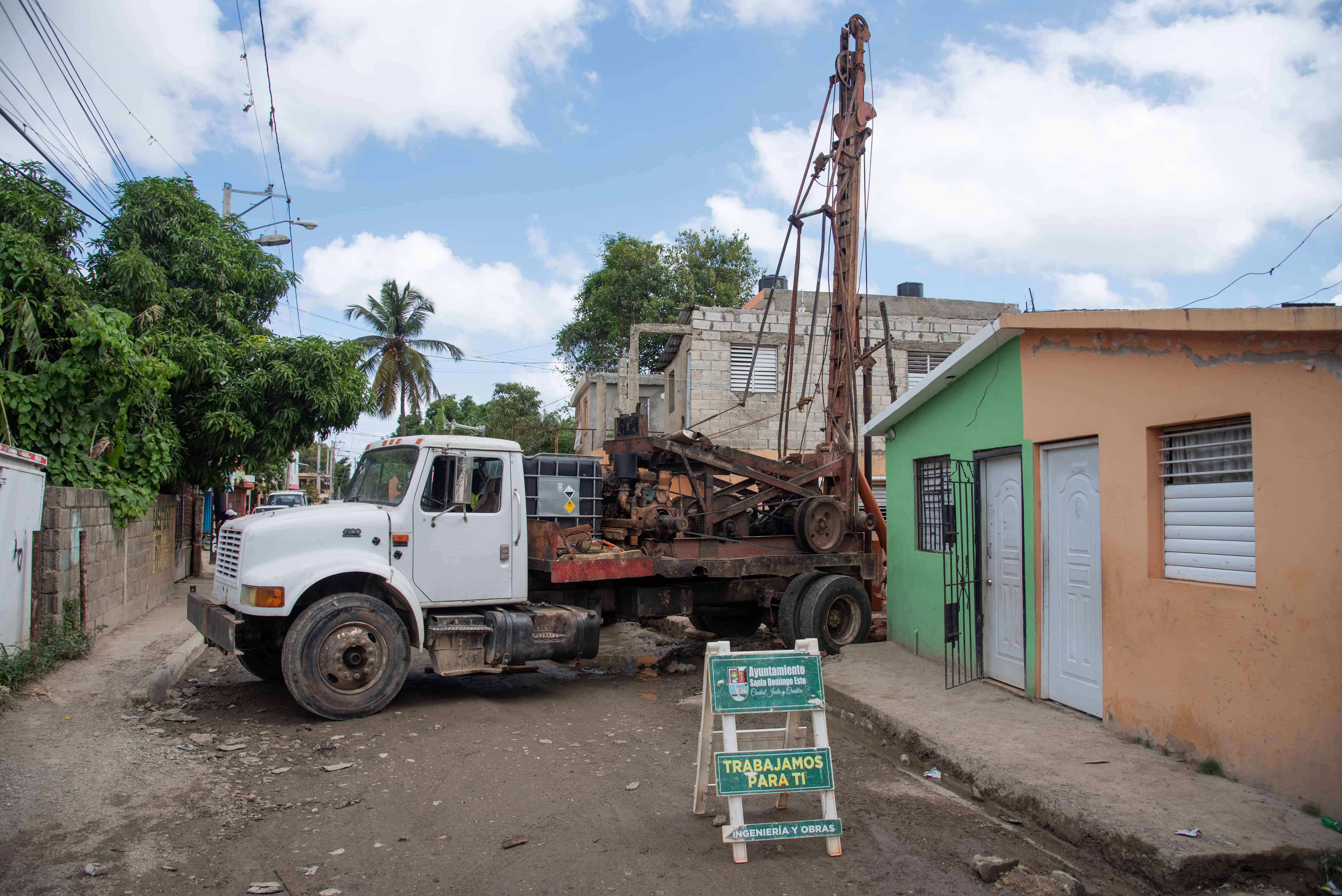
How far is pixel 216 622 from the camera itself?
712cm

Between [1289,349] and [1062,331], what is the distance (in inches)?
82.8

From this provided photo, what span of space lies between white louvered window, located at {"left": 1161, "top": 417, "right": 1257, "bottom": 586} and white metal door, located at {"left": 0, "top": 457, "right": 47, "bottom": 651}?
9.53 meters

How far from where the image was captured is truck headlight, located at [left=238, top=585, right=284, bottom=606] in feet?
22.4

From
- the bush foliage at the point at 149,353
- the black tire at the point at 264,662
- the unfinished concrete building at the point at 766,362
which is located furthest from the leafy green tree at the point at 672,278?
the black tire at the point at 264,662

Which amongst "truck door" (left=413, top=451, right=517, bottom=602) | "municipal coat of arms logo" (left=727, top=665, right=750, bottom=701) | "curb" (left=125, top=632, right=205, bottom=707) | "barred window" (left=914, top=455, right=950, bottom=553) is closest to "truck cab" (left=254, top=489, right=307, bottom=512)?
"curb" (left=125, top=632, right=205, bottom=707)

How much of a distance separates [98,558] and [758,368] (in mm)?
15614

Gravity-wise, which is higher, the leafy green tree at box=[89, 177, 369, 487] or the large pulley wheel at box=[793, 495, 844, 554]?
the leafy green tree at box=[89, 177, 369, 487]

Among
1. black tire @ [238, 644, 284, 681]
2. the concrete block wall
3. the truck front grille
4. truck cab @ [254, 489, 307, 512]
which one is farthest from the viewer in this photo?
truck cab @ [254, 489, 307, 512]

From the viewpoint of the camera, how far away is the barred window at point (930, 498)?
30.5 feet

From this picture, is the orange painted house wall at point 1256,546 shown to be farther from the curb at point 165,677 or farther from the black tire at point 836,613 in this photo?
the curb at point 165,677

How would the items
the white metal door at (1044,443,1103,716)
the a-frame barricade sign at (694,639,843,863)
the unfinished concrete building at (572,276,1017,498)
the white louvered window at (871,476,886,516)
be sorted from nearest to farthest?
the a-frame barricade sign at (694,639,843,863)
the white metal door at (1044,443,1103,716)
the white louvered window at (871,476,886,516)
the unfinished concrete building at (572,276,1017,498)

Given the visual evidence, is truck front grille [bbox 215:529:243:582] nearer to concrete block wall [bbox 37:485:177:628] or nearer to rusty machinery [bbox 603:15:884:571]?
concrete block wall [bbox 37:485:177:628]

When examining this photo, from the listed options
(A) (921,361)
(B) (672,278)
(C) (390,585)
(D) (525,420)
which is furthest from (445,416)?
(C) (390,585)

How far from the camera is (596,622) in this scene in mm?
8328
